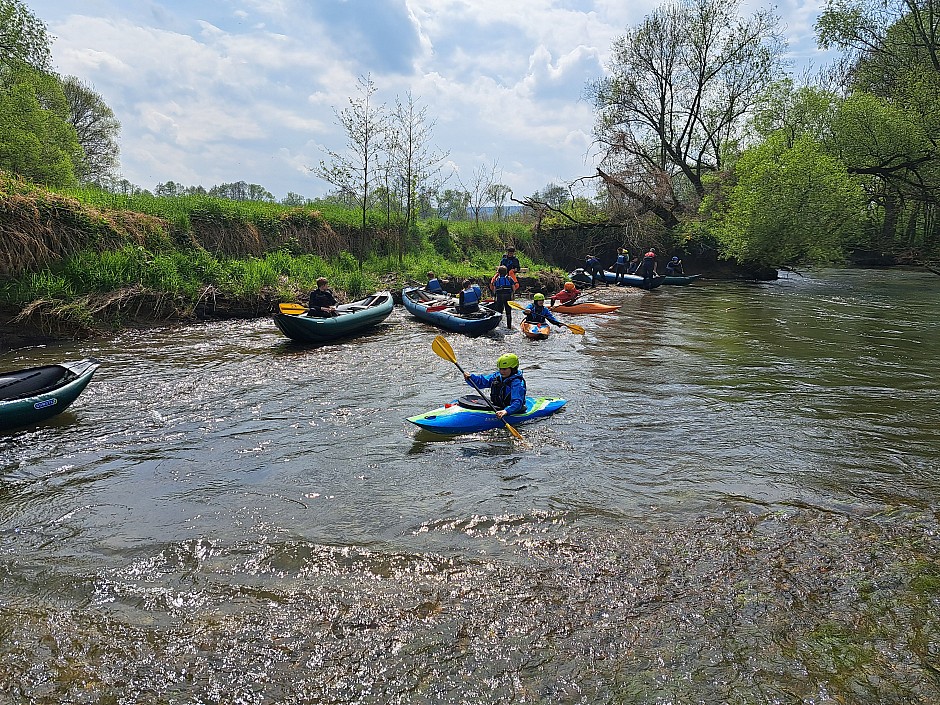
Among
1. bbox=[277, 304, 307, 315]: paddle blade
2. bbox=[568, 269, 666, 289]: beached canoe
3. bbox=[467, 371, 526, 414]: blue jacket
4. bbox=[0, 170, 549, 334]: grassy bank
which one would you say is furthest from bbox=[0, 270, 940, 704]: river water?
bbox=[568, 269, 666, 289]: beached canoe

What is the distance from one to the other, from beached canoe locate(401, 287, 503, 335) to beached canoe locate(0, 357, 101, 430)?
25.2 ft

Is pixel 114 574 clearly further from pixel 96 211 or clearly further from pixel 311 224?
pixel 311 224

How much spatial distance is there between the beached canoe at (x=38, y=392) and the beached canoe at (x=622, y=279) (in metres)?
18.3

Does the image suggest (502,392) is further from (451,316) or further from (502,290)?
(502,290)

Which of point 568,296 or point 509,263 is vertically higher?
point 509,263

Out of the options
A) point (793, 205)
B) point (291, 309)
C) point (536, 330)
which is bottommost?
point (536, 330)

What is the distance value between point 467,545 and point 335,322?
317 inches

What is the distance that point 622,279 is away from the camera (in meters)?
23.3

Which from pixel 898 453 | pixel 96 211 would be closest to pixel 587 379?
pixel 898 453

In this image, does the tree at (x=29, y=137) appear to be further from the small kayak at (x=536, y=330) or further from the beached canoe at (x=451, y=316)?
the small kayak at (x=536, y=330)

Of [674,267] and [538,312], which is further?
[674,267]

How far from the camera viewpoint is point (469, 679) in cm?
314

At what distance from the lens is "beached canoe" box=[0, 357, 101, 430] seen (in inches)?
251

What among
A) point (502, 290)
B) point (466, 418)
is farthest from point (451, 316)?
point (466, 418)
